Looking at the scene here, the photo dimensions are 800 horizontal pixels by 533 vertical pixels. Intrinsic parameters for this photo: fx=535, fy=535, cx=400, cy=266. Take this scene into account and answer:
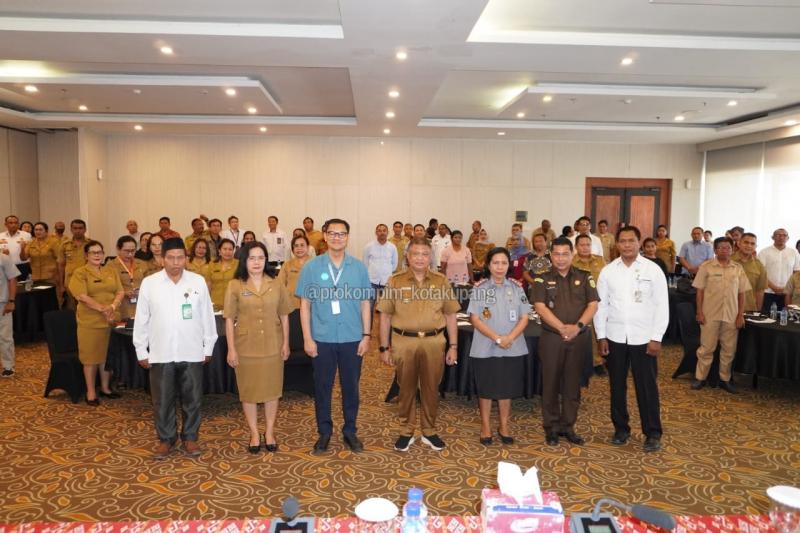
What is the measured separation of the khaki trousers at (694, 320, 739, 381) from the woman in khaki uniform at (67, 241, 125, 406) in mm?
6121

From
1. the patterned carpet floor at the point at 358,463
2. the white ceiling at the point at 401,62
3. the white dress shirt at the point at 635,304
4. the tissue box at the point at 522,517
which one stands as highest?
the white ceiling at the point at 401,62

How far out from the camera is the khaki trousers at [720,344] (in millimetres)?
5730

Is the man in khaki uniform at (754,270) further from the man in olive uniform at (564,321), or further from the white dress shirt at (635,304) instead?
the man in olive uniform at (564,321)

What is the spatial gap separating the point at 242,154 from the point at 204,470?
999 cm

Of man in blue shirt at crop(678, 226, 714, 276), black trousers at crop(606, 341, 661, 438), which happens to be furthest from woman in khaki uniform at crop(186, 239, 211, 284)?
man in blue shirt at crop(678, 226, 714, 276)

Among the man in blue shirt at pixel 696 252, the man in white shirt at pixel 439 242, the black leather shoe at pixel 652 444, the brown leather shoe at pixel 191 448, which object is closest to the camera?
the brown leather shoe at pixel 191 448

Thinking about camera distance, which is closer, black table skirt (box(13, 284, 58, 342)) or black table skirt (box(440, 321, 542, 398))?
black table skirt (box(440, 321, 542, 398))

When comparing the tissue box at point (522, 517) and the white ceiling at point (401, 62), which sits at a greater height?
the white ceiling at point (401, 62)

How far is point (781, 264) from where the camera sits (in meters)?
7.62

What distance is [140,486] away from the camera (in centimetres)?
362

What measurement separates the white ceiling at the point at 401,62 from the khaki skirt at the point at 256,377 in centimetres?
298

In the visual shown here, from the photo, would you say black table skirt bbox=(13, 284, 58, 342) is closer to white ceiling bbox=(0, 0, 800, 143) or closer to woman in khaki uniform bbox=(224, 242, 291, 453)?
white ceiling bbox=(0, 0, 800, 143)

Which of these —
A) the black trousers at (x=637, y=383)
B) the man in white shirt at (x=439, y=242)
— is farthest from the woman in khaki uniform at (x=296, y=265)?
the man in white shirt at (x=439, y=242)

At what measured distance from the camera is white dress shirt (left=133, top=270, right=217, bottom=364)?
3.88m
